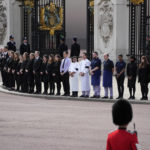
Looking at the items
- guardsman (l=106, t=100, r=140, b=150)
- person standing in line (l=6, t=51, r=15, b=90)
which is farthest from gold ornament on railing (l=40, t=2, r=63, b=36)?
guardsman (l=106, t=100, r=140, b=150)

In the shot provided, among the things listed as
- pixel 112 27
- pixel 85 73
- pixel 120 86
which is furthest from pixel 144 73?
pixel 112 27

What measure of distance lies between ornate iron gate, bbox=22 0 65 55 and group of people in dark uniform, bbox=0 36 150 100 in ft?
32.1

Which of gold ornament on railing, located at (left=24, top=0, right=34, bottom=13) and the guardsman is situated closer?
the guardsman

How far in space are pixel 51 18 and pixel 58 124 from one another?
2153 centimetres

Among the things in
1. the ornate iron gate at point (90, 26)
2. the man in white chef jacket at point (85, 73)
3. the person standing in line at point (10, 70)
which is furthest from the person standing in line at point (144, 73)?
the ornate iron gate at point (90, 26)

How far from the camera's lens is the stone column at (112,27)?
2964 cm

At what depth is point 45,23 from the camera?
35.1 metres

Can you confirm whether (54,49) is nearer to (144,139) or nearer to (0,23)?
(0,23)

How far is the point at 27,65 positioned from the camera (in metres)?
22.9

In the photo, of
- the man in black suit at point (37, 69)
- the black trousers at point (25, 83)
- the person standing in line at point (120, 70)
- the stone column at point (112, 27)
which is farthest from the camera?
the stone column at point (112, 27)

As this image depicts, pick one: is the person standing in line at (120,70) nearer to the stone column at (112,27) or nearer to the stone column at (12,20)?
the stone column at (112,27)

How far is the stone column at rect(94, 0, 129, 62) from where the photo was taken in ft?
97.2

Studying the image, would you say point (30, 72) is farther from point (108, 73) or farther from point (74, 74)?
point (108, 73)

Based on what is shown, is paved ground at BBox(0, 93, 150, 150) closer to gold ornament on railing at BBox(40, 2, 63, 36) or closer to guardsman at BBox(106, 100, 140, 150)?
guardsman at BBox(106, 100, 140, 150)
